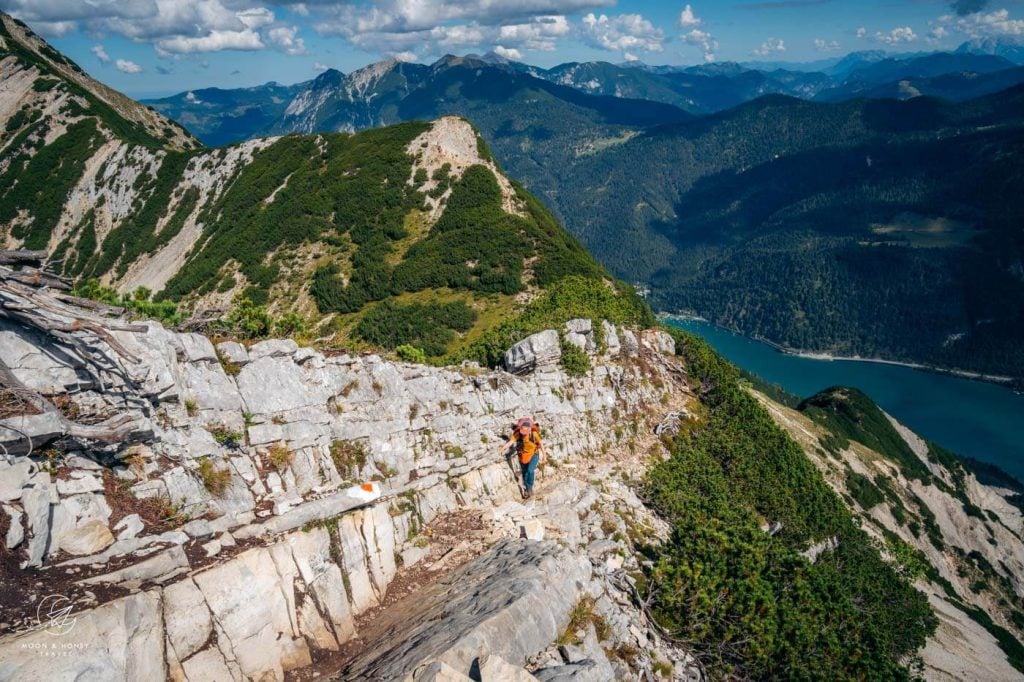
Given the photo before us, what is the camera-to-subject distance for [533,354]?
27781mm

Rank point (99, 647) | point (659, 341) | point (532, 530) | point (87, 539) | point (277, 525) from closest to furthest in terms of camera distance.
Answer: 1. point (99, 647)
2. point (87, 539)
3. point (277, 525)
4. point (532, 530)
5. point (659, 341)

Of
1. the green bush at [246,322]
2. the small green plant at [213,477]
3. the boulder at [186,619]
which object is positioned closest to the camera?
the boulder at [186,619]

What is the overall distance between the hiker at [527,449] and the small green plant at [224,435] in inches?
369

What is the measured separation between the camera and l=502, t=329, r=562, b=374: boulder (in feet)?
91.0

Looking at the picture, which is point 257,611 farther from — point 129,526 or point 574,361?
point 574,361

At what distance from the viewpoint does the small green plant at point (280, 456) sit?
647 inches

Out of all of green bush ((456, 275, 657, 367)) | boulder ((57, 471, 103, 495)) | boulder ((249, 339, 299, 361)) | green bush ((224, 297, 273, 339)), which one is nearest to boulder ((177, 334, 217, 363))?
boulder ((249, 339, 299, 361))

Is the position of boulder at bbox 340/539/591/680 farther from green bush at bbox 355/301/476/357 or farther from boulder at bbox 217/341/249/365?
green bush at bbox 355/301/476/357

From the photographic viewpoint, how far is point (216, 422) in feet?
52.9

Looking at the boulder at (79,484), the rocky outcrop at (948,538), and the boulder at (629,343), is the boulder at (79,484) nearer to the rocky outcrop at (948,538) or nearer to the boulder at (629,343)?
the boulder at (629,343)

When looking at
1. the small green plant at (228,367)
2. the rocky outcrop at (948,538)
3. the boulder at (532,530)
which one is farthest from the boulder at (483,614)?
the rocky outcrop at (948,538)

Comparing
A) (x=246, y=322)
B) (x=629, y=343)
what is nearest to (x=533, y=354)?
(x=629, y=343)

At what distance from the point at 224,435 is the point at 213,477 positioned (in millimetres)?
1482

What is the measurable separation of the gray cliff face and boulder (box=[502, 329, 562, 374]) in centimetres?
605
